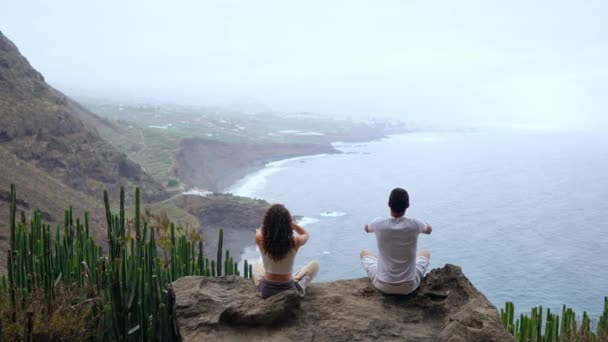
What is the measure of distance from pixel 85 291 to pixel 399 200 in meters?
2.75

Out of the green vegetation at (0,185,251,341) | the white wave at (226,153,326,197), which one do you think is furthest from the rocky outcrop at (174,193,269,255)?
the green vegetation at (0,185,251,341)

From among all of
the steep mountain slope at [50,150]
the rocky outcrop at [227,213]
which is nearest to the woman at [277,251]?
the steep mountain slope at [50,150]

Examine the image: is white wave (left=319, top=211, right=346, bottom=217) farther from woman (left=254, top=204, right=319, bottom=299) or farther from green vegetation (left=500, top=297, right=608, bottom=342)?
woman (left=254, top=204, right=319, bottom=299)

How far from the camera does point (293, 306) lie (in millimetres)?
4410

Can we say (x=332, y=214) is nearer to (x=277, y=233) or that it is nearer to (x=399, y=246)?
(x=399, y=246)

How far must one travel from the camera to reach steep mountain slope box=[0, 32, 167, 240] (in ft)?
63.0

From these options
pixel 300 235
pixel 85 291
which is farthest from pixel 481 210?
pixel 85 291

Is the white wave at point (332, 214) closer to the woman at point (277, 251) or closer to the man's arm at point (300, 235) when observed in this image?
the man's arm at point (300, 235)

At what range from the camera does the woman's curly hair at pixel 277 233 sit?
14.8 feet

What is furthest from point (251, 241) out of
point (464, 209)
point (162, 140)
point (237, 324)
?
point (237, 324)

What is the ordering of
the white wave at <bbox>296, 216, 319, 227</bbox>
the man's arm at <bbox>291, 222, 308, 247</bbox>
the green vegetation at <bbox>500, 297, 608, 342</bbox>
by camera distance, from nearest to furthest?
1. the man's arm at <bbox>291, 222, 308, 247</bbox>
2. the green vegetation at <bbox>500, 297, 608, 342</bbox>
3. the white wave at <bbox>296, 216, 319, 227</bbox>

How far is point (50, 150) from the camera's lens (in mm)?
24406

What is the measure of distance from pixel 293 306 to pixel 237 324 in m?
0.46

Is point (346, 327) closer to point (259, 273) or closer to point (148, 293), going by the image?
point (259, 273)
